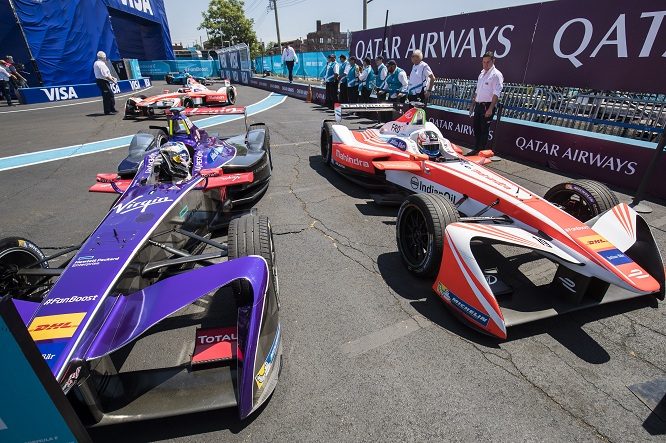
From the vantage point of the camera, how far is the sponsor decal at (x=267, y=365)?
2.01 m

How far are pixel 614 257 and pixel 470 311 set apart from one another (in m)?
1.21

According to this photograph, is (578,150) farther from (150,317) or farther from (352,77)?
(352,77)

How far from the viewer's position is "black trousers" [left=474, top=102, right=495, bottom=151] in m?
7.59

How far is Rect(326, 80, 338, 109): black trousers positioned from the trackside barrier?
23.9ft

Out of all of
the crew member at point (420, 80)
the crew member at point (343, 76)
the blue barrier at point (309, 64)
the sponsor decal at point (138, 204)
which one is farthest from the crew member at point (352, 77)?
the blue barrier at point (309, 64)

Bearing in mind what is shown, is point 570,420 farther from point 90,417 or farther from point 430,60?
point 430,60

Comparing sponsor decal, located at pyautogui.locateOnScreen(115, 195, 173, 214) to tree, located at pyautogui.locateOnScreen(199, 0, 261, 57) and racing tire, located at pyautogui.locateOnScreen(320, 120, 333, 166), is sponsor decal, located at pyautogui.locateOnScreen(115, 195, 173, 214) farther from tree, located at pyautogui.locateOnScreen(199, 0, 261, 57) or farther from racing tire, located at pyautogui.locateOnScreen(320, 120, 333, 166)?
Result: tree, located at pyautogui.locateOnScreen(199, 0, 261, 57)

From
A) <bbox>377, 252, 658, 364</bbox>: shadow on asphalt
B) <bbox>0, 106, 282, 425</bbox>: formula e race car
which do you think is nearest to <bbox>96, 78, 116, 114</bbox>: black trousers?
<bbox>0, 106, 282, 425</bbox>: formula e race car

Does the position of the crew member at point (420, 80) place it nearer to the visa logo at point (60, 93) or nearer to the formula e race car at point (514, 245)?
Result: the formula e race car at point (514, 245)

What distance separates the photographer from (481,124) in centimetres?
775

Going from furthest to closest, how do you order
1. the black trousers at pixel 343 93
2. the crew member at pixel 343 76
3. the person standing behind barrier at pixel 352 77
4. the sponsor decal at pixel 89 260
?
the black trousers at pixel 343 93, the crew member at pixel 343 76, the person standing behind barrier at pixel 352 77, the sponsor decal at pixel 89 260

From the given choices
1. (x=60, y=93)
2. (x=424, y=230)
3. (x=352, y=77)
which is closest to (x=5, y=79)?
(x=60, y=93)

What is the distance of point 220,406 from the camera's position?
190 centimetres

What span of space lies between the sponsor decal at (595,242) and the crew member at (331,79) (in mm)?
13092
